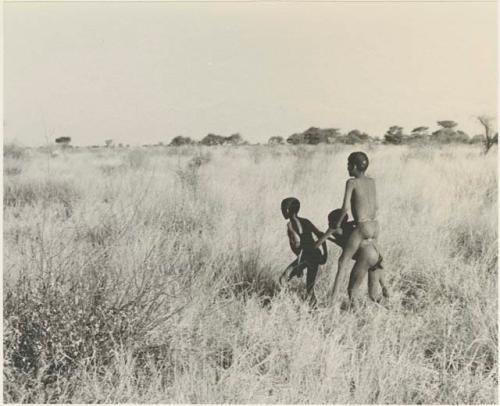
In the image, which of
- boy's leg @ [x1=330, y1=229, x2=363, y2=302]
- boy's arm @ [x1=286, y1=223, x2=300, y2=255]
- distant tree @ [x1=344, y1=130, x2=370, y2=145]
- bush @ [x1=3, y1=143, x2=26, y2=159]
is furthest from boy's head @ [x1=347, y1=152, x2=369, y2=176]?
distant tree @ [x1=344, y1=130, x2=370, y2=145]

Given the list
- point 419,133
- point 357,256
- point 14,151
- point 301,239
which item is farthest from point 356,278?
Result: point 419,133

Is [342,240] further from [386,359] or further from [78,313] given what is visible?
[78,313]

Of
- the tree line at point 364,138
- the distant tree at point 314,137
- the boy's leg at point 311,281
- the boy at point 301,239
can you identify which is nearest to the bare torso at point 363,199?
the boy at point 301,239

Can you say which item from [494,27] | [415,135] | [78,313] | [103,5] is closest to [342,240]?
[78,313]

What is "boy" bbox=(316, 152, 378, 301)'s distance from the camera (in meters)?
3.07

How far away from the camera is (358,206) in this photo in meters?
3.08

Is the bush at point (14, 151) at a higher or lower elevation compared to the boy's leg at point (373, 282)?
higher

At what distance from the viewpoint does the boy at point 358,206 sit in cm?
307

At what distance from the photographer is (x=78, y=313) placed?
2.59 m

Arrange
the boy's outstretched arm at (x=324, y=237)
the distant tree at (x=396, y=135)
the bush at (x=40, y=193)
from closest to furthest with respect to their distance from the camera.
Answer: the boy's outstretched arm at (x=324, y=237) → the bush at (x=40, y=193) → the distant tree at (x=396, y=135)

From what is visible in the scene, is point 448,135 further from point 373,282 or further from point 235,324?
point 235,324

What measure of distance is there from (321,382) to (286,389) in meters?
0.19

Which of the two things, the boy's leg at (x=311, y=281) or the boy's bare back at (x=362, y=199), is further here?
the boy's leg at (x=311, y=281)

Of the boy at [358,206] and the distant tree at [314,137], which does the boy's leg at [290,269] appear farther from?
the distant tree at [314,137]
